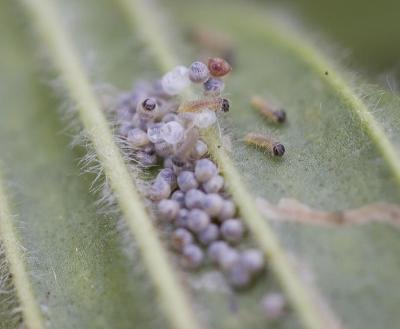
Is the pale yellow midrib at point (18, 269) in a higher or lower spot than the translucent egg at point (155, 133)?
lower

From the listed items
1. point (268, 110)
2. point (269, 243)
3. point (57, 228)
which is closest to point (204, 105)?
point (268, 110)

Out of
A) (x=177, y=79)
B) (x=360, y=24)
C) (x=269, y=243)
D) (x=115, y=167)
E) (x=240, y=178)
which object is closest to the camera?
(x=269, y=243)

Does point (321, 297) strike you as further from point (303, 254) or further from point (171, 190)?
point (171, 190)

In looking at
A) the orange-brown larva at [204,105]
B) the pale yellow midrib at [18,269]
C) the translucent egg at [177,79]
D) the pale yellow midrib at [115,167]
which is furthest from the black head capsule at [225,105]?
the pale yellow midrib at [18,269]

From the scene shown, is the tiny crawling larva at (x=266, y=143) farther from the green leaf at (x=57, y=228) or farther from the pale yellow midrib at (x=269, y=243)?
the green leaf at (x=57, y=228)

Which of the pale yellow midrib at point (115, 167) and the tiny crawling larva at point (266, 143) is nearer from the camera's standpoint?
the pale yellow midrib at point (115, 167)

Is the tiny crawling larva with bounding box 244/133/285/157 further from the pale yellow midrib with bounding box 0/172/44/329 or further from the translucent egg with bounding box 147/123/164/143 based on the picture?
the pale yellow midrib with bounding box 0/172/44/329

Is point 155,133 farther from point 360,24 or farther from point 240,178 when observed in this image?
point 360,24

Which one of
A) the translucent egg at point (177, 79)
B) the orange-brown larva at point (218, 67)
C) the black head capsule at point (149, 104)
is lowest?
the black head capsule at point (149, 104)
